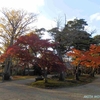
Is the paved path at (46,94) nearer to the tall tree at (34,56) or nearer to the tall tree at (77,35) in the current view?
the tall tree at (34,56)

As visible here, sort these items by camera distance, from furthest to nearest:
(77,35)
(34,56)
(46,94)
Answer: (77,35) → (34,56) → (46,94)

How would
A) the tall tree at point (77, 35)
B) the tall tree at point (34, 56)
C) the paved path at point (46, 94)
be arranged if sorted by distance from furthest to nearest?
the tall tree at point (77, 35) → the tall tree at point (34, 56) → the paved path at point (46, 94)

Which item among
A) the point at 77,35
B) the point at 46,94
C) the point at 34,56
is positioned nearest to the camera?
the point at 46,94

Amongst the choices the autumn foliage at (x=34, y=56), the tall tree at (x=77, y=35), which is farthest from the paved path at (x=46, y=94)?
the tall tree at (x=77, y=35)

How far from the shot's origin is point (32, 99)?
8.50 m

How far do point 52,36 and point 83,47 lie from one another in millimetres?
5838

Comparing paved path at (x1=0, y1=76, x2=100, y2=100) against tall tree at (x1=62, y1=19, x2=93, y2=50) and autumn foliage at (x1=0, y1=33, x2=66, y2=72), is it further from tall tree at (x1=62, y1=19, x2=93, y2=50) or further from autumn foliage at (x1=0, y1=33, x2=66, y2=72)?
tall tree at (x1=62, y1=19, x2=93, y2=50)

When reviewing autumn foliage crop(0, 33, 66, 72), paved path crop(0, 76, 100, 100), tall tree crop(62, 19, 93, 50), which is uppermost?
tall tree crop(62, 19, 93, 50)

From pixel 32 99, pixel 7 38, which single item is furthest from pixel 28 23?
pixel 32 99

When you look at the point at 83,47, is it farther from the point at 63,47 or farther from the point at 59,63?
the point at 59,63

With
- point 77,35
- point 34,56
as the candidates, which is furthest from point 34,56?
point 77,35

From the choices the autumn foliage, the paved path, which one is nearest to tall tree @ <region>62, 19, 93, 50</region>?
the autumn foliage

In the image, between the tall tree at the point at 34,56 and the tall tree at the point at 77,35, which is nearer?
the tall tree at the point at 34,56

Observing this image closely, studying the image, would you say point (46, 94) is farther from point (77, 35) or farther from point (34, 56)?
point (77, 35)
